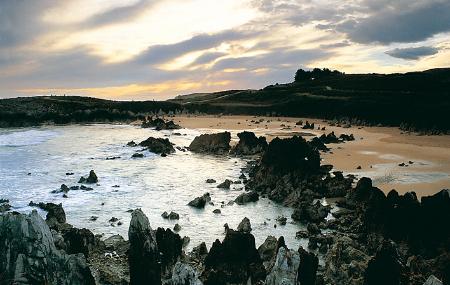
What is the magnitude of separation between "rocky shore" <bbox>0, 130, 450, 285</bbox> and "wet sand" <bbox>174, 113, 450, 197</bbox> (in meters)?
5.11

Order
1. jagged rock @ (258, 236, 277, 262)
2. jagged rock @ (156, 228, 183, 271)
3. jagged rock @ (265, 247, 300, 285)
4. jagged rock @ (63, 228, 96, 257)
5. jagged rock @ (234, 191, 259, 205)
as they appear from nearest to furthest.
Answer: jagged rock @ (265, 247, 300, 285) → jagged rock @ (156, 228, 183, 271) → jagged rock @ (63, 228, 96, 257) → jagged rock @ (258, 236, 277, 262) → jagged rock @ (234, 191, 259, 205)

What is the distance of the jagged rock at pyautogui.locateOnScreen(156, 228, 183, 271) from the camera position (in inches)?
704

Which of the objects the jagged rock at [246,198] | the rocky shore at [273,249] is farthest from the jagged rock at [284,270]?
the jagged rock at [246,198]

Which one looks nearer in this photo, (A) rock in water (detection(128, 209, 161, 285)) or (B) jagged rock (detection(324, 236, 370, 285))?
(A) rock in water (detection(128, 209, 161, 285))

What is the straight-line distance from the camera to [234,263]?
656 inches

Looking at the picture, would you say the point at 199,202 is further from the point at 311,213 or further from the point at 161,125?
the point at 161,125

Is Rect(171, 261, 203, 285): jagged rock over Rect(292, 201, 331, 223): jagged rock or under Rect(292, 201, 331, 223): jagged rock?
over

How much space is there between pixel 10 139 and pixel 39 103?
140 ft

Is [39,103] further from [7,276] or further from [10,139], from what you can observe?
[7,276]

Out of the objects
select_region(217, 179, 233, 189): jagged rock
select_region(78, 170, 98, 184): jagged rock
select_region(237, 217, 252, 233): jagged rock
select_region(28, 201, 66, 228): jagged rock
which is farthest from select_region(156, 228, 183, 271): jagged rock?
select_region(78, 170, 98, 184): jagged rock

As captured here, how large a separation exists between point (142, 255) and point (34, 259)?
10.7 feet

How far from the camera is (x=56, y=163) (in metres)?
44.0

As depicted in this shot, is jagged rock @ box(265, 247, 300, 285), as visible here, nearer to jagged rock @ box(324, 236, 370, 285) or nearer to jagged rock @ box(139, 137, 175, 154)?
jagged rock @ box(324, 236, 370, 285)

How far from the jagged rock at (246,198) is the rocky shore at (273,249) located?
0.06m
